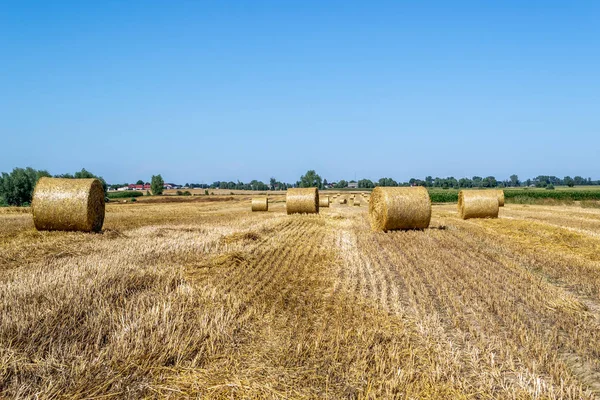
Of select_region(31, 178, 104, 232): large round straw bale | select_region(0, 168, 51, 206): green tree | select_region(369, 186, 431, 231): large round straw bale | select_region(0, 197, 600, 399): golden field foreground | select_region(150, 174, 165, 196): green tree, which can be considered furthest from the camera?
select_region(150, 174, 165, 196): green tree

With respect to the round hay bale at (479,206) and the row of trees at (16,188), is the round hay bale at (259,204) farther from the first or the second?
the row of trees at (16,188)

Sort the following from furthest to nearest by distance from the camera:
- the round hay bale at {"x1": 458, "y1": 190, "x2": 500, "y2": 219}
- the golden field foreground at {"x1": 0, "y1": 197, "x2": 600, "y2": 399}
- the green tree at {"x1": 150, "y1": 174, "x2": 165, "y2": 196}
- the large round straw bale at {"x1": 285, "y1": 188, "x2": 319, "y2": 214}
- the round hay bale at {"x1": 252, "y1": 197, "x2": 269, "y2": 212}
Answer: the green tree at {"x1": 150, "y1": 174, "x2": 165, "y2": 196}, the round hay bale at {"x1": 252, "y1": 197, "x2": 269, "y2": 212}, the large round straw bale at {"x1": 285, "y1": 188, "x2": 319, "y2": 214}, the round hay bale at {"x1": 458, "y1": 190, "x2": 500, "y2": 219}, the golden field foreground at {"x1": 0, "y1": 197, "x2": 600, "y2": 399}

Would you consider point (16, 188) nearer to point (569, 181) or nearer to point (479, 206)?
point (479, 206)

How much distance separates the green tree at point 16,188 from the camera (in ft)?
182

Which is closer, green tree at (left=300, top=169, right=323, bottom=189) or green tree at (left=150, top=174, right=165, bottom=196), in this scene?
green tree at (left=150, top=174, right=165, bottom=196)

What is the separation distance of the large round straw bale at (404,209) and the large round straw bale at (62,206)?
10.8 metres

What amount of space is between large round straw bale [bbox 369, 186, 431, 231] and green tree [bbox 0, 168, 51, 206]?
56.9 m

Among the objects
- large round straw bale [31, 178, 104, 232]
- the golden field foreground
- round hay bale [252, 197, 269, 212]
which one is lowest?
the golden field foreground

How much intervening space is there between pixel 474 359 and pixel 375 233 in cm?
→ 1170

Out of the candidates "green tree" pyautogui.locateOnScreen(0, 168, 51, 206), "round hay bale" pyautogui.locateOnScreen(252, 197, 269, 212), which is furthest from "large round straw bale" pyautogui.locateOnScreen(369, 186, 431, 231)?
"green tree" pyautogui.locateOnScreen(0, 168, 51, 206)

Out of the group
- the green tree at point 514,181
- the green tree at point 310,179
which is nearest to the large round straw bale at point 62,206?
the green tree at point 310,179

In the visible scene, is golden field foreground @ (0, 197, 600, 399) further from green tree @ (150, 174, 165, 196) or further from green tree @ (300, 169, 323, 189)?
green tree @ (300, 169, 323, 189)

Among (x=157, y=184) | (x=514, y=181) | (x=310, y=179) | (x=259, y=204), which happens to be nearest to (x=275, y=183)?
(x=310, y=179)

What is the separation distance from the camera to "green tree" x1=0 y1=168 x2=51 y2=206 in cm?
5540
